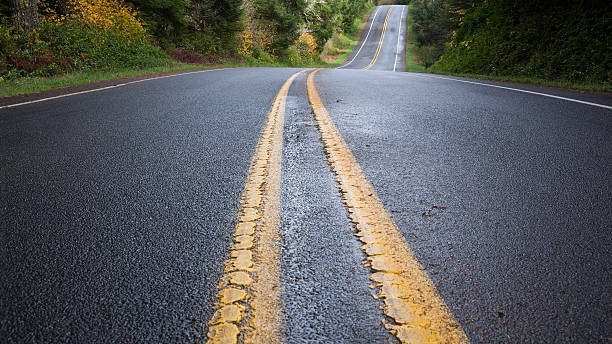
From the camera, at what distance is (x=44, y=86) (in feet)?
24.3

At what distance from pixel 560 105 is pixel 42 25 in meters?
13.2

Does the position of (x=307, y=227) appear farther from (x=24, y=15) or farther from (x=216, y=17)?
(x=216, y=17)

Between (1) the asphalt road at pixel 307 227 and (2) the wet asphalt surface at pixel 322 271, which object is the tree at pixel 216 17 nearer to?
(1) the asphalt road at pixel 307 227

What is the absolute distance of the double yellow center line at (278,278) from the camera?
1.05 metres

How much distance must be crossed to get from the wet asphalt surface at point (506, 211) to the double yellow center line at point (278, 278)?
6cm

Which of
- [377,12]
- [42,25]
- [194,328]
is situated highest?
[377,12]

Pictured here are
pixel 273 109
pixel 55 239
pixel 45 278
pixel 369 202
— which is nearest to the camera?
pixel 45 278

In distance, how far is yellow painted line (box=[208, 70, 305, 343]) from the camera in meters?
1.05

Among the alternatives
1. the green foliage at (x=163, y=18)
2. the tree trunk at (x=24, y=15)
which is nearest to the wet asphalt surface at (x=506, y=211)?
the tree trunk at (x=24, y=15)

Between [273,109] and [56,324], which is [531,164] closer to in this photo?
[56,324]

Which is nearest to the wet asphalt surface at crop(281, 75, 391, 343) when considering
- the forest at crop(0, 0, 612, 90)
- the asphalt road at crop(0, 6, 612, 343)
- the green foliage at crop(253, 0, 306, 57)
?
the asphalt road at crop(0, 6, 612, 343)

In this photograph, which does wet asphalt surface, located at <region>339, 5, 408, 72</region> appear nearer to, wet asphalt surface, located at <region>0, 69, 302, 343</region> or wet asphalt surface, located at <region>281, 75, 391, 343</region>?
wet asphalt surface, located at <region>0, 69, 302, 343</region>

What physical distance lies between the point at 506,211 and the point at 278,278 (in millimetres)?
1180

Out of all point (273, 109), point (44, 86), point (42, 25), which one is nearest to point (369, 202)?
point (273, 109)
